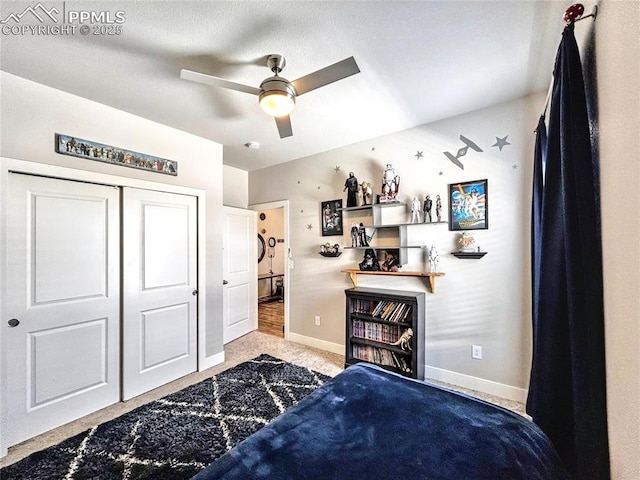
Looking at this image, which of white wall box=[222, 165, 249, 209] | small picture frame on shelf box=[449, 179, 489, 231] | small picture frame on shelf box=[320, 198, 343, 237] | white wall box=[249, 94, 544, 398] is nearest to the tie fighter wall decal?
white wall box=[249, 94, 544, 398]

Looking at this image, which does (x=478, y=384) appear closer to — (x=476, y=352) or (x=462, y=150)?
(x=476, y=352)

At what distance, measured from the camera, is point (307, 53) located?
5.91 ft

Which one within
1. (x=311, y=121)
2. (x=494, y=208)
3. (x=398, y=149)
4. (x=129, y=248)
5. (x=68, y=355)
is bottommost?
(x=68, y=355)

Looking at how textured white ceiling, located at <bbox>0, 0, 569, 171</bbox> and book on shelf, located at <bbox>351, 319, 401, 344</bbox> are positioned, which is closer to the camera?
textured white ceiling, located at <bbox>0, 0, 569, 171</bbox>

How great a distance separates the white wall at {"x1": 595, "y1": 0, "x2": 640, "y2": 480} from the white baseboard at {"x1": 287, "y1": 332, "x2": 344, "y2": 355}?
111 inches

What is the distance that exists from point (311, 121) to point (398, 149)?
1.01 m

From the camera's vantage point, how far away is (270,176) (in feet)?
14.0

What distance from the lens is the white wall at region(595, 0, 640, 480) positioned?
2.33ft

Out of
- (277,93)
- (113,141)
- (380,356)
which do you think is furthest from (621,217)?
(113,141)

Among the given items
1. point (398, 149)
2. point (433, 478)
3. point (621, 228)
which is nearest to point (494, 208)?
point (398, 149)

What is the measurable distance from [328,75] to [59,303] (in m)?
2.63

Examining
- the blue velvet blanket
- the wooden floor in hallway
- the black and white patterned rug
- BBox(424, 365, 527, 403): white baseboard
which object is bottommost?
the wooden floor in hallway

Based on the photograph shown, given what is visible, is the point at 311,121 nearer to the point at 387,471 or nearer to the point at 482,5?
the point at 482,5

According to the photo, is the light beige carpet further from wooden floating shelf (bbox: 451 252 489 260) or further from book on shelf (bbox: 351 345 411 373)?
wooden floating shelf (bbox: 451 252 489 260)
